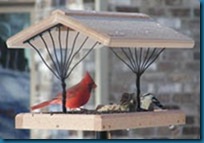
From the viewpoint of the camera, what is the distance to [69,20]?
145 inches

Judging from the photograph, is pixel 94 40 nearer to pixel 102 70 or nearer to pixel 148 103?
pixel 148 103

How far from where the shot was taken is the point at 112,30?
372 cm

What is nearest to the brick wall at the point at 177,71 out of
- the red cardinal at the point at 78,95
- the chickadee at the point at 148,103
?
the chickadee at the point at 148,103

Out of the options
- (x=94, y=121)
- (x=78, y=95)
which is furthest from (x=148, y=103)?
(x=94, y=121)

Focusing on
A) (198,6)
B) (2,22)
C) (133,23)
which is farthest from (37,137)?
(133,23)

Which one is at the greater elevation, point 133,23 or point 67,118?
point 133,23

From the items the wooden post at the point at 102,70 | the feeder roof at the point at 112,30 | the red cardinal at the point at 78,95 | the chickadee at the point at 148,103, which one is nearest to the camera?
the feeder roof at the point at 112,30

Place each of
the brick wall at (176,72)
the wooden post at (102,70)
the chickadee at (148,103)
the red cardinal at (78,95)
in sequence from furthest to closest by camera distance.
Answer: the brick wall at (176,72) < the wooden post at (102,70) < the chickadee at (148,103) < the red cardinal at (78,95)

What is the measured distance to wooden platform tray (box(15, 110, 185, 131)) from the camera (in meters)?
3.65

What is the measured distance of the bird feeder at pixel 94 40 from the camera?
3.65 metres

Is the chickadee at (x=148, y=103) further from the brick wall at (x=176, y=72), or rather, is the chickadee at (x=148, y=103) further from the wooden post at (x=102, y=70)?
the brick wall at (x=176, y=72)

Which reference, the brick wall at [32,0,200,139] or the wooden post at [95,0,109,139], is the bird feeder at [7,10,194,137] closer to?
the wooden post at [95,0,109,139]

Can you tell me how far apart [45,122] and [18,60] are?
3621mm

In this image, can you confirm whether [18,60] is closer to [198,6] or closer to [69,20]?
[198,6]
